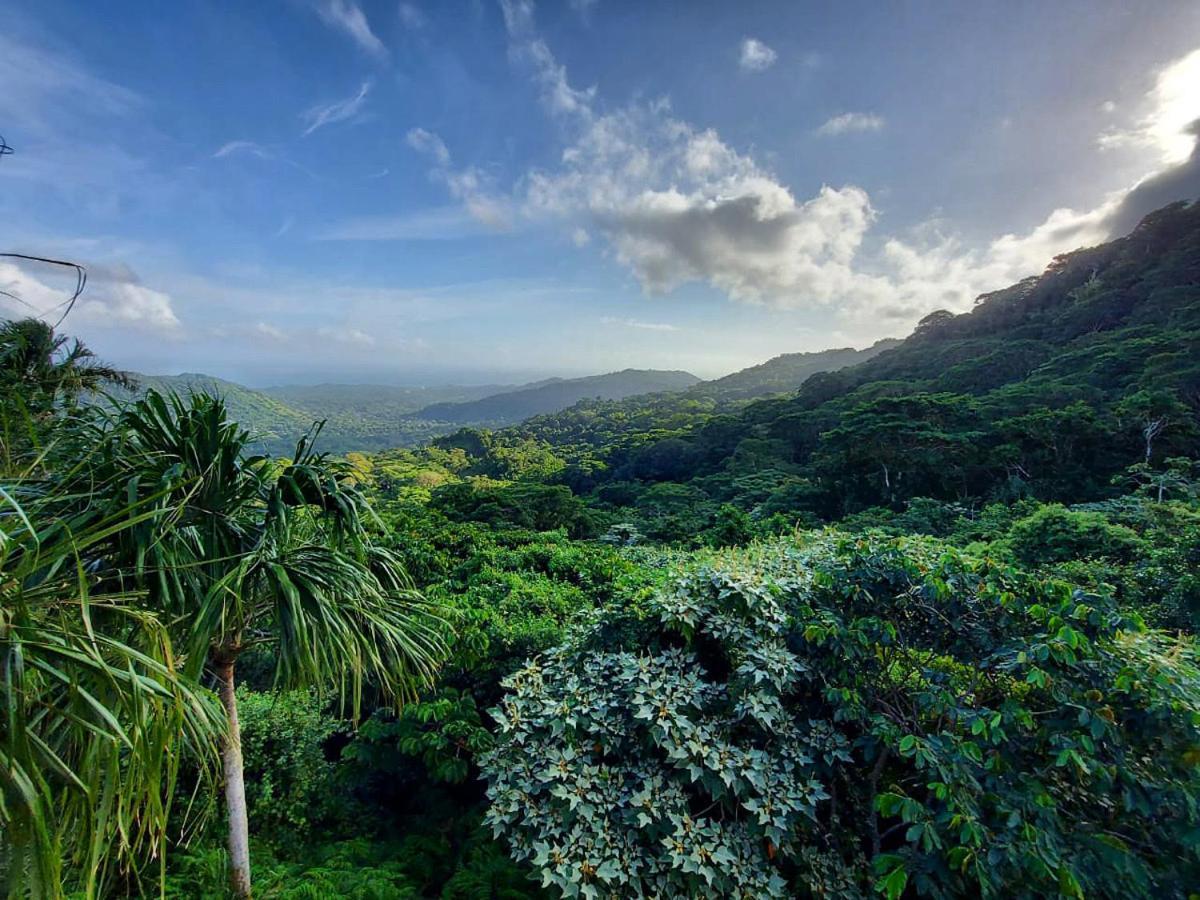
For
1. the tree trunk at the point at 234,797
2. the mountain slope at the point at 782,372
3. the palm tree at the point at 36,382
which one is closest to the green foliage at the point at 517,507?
the palm tree at the point at 36,382

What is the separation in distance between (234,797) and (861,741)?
12.6 ft

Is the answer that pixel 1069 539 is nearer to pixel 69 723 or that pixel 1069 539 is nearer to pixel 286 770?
pixel 286 770

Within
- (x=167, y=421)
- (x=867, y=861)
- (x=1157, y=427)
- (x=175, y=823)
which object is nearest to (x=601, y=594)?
(x=867, y=861)

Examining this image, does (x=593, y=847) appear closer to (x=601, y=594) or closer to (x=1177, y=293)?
(x=601, y=594)

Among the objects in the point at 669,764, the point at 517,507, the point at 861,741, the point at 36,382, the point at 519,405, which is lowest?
the point at 519,405

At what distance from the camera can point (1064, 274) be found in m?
39.3

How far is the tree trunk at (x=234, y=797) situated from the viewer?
10.0 ft

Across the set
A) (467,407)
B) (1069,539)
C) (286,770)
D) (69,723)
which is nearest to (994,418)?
(1069,539)

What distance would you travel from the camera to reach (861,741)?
2.83 metres

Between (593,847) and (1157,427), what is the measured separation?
20.7 meters

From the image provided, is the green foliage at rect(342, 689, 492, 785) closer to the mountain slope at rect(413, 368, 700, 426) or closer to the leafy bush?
the leafy bush

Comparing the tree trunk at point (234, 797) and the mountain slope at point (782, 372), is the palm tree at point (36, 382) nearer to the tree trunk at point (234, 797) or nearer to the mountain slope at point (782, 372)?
the tree trunk at point (234, 797)

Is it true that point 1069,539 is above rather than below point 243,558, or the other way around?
below

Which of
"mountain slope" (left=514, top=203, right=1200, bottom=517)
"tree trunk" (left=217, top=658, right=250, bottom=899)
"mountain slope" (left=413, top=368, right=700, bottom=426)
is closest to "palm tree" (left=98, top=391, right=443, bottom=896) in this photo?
"tree trunk" (left=217, top=658, right=250, bottom=899)
